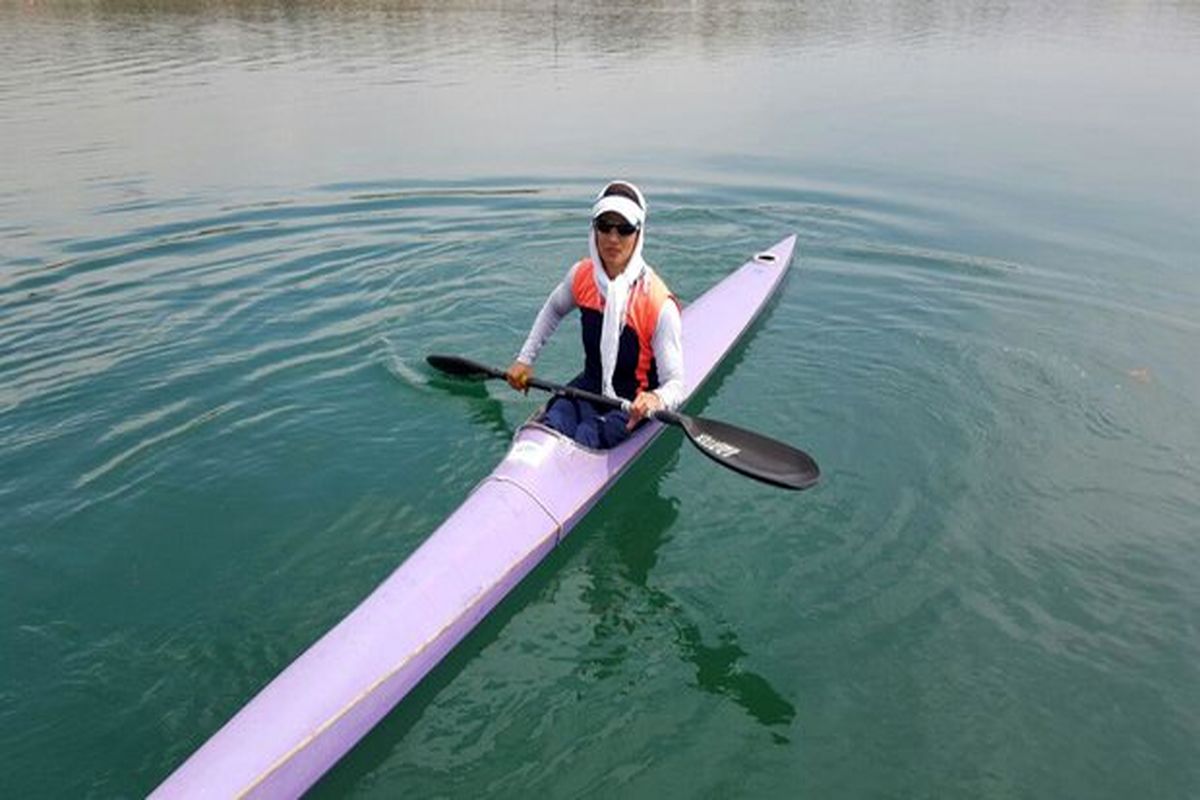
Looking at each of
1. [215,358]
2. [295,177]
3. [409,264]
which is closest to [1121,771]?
[215,358]

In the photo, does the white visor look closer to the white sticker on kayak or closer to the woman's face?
the woman's face

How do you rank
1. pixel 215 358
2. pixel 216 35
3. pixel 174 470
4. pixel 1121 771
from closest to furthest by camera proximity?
pixel 1121 771
pixel 174 470
pixel 215 358
pixel 216 35

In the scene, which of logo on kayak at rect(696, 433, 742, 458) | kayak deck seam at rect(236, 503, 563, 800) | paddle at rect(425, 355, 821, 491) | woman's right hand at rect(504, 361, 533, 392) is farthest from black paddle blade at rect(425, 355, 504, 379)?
kayak deck seam at rect(236, 503, 563, 800)

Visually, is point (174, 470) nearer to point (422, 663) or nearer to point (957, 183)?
point (422, 663)

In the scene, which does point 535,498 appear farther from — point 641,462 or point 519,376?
point 641,462

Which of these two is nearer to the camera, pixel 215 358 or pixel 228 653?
pixel 228 653

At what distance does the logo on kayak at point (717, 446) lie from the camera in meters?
5.75

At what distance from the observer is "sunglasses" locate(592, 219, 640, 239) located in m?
5.55

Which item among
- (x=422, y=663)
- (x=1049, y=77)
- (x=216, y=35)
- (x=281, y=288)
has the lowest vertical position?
(x=422, y=663)

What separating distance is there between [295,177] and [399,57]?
1418cm

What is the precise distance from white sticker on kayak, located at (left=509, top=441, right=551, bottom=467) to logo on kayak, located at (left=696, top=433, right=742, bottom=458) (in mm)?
1018

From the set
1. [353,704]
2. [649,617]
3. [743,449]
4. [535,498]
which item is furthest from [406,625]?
[743,449]

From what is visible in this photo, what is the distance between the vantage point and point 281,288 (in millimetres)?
9836

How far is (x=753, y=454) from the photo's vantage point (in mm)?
5793
